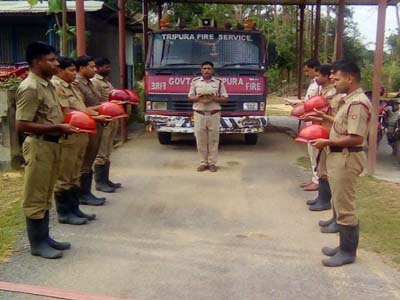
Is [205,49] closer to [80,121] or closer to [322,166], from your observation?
[322,166]

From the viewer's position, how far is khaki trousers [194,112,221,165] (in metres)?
8.10

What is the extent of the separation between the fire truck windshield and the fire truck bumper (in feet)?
3.24

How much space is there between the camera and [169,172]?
8.14 metres

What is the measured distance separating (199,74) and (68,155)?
4965 mm

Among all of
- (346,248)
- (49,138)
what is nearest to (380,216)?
(346,248)

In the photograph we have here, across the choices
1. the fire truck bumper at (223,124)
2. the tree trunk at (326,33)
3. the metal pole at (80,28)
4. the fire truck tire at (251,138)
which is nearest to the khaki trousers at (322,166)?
the fire truck bumper at (223,124)

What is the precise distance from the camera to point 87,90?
19.6 feet

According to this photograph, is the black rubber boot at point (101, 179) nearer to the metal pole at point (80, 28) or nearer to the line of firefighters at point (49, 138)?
the line of firefighters at point (49, 138)

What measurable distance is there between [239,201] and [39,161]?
2797 millimetres

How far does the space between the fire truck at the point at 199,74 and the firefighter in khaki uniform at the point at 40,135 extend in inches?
210

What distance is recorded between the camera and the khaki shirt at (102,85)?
6434 mm

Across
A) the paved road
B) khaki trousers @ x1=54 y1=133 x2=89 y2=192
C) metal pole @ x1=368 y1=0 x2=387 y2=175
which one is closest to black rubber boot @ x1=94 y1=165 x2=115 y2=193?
the paved road

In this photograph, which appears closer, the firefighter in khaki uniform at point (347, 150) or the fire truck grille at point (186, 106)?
the firefighter in khaki uniform at point (347, 150)

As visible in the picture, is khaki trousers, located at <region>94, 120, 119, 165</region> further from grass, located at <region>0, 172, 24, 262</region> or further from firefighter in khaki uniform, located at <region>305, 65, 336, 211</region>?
firefighter in khaki uniform, located at <region>305, 65, 336, 211</region>
